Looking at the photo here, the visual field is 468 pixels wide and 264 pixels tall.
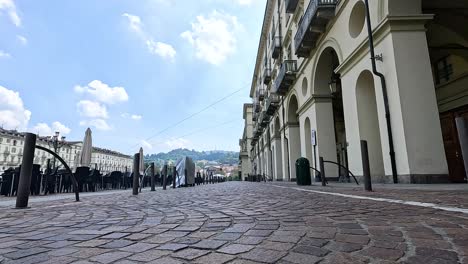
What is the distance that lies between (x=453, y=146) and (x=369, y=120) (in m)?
4.75

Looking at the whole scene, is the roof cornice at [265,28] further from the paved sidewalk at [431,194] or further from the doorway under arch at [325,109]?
the paved sidewalk at [431,194]

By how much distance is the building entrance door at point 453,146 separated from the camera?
12211mm

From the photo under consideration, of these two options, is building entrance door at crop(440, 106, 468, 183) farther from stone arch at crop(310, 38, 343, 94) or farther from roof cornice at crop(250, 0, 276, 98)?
roof cornice at crop(250, 0, 276, 98)

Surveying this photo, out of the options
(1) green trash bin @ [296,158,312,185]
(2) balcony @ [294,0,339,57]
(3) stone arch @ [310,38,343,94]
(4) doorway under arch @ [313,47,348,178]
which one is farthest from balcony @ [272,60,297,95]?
(1) green trash bin @ [296,158,312,185]

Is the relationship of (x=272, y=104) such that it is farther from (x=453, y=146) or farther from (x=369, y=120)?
(x=369, y=120)

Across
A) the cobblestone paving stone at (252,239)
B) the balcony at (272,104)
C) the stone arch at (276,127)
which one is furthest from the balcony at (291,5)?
the cobblestone paving stone at (252,239)

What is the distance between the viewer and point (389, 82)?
29.0 ft

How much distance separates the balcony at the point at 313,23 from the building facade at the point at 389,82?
0.14ft

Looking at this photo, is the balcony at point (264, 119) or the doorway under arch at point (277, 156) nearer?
the doorway under arch at point (277, 156)

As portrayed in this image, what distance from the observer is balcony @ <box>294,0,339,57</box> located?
494 inches

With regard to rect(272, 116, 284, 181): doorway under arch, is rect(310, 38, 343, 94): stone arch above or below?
above

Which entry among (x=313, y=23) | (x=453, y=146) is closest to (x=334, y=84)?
(x=313, y=23)

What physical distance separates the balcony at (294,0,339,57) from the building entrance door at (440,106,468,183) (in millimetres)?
6970

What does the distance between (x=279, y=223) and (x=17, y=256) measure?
2.20 m
